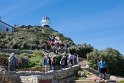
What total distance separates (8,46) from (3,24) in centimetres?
1878

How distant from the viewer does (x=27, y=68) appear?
2969 centimetres

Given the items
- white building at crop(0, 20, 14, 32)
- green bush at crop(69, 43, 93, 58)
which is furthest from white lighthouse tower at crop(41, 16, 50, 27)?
green bush at crop(69, 43, 93, 58)

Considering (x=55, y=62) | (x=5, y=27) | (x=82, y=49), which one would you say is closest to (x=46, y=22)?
(x=5, y=27)

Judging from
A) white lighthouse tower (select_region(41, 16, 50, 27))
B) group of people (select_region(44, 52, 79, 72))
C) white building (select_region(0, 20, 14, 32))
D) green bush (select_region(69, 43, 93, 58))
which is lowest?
group of people (select_region(44, 52, 79, 72))

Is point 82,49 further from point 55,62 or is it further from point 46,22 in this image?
point 46,22

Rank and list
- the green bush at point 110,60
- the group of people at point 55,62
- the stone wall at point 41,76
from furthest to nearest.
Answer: the green bush at point 110,60 → the group of people at point 55,62 → the stone wall at point 41,76

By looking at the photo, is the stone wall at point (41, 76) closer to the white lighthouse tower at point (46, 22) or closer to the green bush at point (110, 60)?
the green bush at point (110, 60)

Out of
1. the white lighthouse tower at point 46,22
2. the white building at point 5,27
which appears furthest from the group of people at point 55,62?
the white lighthouse tower at point 46,22

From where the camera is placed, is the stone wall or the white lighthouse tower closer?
the stone wall

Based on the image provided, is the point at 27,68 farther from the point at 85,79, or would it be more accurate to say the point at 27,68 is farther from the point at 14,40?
the point at 14,40

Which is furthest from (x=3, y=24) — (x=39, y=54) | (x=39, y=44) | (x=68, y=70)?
(x=68, y=70)

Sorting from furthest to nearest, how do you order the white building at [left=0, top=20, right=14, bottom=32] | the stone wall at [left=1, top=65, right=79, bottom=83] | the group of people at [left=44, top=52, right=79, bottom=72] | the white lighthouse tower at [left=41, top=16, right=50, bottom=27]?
the white lighthouse tower at [left=41, top=16, right=50, bottom=27], the white building at [left=0, top=20, right=14, bottom=32], the group of people at [left=44, top=52, right=79, bottom=72], the stone wall at [left=1, top=65, right=79, bottom=83]

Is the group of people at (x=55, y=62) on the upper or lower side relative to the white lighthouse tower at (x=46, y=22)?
lower

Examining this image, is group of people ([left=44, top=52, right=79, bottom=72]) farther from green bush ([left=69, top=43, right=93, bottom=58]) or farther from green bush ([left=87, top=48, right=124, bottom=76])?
green bush ([left=69, top=43, right=93, bottom=58])
